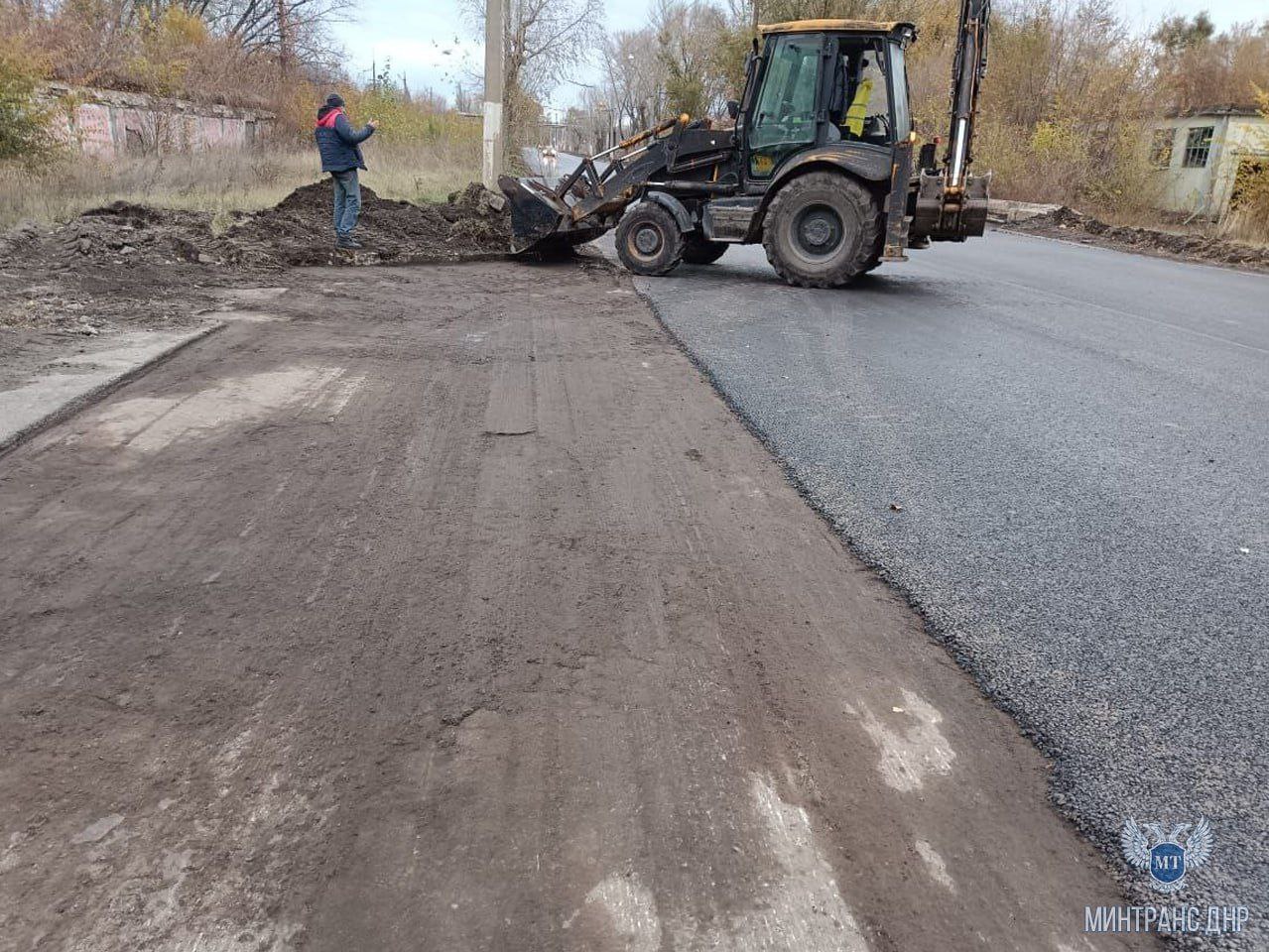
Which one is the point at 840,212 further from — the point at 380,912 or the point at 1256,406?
the point at 380,912

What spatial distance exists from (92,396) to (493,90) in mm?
14525

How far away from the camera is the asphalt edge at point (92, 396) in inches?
182

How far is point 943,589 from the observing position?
3357 mm

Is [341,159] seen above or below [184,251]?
above

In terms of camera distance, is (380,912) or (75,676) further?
(75,676)

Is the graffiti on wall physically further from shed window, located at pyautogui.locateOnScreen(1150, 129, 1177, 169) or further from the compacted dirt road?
shed window, located at pyautogui.locateOnScreen(1150, 129, 1177, 169)

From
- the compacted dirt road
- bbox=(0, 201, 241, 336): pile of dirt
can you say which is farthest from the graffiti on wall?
the compacted dirt road

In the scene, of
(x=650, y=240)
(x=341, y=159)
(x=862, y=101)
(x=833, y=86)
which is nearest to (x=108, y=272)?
(x=341, y=159)

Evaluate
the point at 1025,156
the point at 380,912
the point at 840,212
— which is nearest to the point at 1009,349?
the point at 840,212

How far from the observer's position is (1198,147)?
27.0m

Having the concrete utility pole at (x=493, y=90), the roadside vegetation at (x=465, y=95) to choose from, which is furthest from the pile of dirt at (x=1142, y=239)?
the concrete utility pole at (x=493, y=90)

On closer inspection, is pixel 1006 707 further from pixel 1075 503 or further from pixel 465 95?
pixel 465 95

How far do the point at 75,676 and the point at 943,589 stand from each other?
2890 millimetres

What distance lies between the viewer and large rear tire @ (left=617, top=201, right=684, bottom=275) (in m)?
11.2
